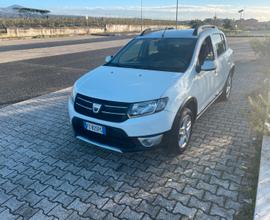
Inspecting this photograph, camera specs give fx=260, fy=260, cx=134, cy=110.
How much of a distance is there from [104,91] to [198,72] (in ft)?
5.25

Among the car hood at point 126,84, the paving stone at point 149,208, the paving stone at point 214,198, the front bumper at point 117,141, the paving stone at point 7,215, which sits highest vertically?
the car hood at point 126,84

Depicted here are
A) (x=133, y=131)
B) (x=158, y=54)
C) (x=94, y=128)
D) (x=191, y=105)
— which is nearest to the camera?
(x=133, y=131)

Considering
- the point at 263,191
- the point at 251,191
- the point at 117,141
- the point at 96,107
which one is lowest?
the point at 251,191

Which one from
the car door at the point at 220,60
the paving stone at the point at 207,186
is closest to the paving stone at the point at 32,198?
the paving stone at the point at 207,186

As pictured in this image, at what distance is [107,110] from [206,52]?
7.70ft

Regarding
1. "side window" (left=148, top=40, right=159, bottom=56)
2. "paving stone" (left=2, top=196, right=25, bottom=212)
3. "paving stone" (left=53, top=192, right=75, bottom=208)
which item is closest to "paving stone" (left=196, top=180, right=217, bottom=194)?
"paving stone" (left=53, top=192, right=75, bottom=208)

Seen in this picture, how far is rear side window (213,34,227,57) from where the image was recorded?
213 inches

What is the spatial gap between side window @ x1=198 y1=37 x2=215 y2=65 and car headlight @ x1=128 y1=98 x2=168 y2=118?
1439 mm

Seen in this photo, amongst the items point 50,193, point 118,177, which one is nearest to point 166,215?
point 118,177

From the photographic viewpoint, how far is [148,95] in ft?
11.3

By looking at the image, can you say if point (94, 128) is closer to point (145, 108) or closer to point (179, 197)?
point (145, 108)

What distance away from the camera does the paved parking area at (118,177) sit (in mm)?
2951

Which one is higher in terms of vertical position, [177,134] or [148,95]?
[148,95]

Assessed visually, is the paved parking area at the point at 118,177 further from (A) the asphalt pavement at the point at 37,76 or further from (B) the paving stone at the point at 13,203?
(A) the asphalt pavement at the point at 37,76
